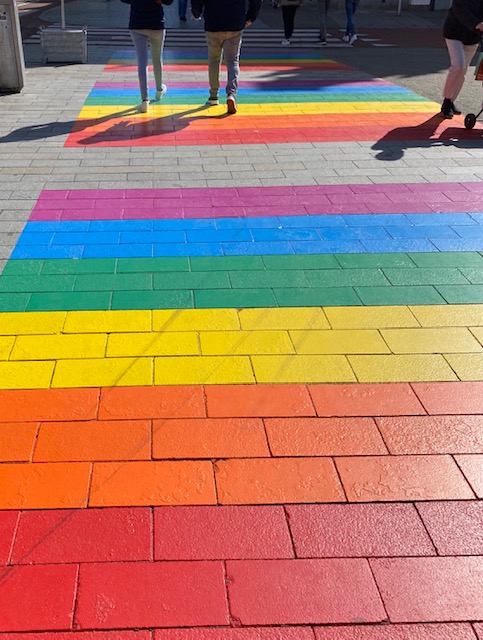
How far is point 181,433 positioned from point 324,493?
72cm

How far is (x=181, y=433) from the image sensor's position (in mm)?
2969

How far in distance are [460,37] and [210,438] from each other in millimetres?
7310

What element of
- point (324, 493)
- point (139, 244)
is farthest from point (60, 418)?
point (139, 244)

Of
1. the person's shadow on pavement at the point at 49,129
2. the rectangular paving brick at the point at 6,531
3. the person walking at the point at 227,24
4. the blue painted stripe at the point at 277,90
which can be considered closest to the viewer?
the rectangular paving brick at the point at 6,531

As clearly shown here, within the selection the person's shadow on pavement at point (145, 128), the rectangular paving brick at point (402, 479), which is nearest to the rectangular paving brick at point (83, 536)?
the rectangular paving brick at point (402, 479)

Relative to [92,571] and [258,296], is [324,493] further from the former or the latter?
[258,296]

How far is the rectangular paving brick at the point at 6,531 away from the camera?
7.72 ft

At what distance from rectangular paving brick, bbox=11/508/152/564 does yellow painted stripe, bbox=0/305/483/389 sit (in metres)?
0.88

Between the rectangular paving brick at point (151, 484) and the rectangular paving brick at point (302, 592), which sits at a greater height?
the rectangular paving brick at point (302, 592)

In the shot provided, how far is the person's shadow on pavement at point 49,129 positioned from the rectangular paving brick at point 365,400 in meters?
5.80

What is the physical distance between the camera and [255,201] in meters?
5.86

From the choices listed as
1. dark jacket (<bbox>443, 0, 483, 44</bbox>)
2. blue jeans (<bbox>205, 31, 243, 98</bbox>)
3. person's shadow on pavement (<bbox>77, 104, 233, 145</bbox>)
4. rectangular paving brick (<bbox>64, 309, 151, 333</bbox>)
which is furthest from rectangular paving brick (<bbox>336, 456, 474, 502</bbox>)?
blue jeans (<bbox>205, 31, 243, 98</bbox>)

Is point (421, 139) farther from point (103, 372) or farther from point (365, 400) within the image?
point (103, 372)

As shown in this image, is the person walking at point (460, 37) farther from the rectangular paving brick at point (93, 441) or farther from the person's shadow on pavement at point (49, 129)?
the rectangular paving brick at point (93, 441)
